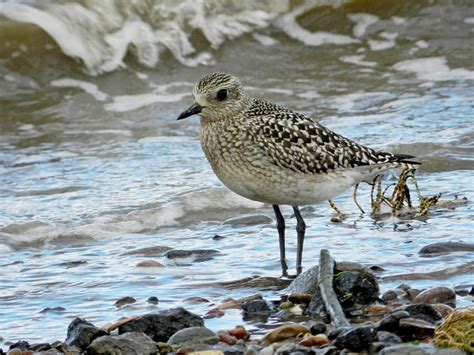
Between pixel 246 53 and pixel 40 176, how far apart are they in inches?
212

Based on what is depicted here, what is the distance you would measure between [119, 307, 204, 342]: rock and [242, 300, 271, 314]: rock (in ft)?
1.74

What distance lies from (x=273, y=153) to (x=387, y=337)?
226cm

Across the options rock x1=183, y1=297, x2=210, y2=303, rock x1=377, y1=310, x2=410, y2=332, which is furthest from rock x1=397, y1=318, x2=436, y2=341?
rock x1=183, y1=297, x2=210, y2=303

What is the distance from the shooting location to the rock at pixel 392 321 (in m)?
5.58

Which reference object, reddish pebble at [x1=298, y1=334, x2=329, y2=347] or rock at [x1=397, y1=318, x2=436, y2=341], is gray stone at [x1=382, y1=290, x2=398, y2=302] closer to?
rock at [x1=397, y1=318, x2=436, y2=341]

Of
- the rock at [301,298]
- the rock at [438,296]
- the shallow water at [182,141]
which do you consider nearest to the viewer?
the rock at [438,296]

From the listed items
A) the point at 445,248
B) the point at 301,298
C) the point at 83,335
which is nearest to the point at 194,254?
the point at 301,298

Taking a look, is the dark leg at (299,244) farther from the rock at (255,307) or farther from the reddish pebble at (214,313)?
the reddish pebble at (214,313)

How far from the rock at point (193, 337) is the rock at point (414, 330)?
0.96m

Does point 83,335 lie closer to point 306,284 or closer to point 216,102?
point 306,284

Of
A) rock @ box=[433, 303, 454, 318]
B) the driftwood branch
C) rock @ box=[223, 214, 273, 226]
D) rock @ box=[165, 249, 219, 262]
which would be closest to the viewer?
the driftwood branch

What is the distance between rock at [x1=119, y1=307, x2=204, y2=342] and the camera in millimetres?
5820

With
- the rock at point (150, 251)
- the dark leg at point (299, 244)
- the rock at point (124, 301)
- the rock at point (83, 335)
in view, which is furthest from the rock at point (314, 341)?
the rock at point (150, 251)

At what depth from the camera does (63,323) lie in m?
6.38
